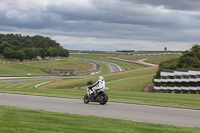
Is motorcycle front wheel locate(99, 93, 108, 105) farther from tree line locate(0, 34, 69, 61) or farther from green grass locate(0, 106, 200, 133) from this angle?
tree line locate(0, 34, 69, 61)

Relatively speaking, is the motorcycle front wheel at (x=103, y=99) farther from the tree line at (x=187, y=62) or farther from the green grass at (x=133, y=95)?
the tree line at (x=187, y=62)

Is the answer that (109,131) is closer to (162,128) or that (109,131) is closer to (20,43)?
(162,128)

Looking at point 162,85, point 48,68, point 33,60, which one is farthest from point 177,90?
point 33,60

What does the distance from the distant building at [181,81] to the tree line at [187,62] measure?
5.98m

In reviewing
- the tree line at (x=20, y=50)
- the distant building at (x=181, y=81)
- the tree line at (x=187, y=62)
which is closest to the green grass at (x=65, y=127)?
the distant building at (x=181, y=81)

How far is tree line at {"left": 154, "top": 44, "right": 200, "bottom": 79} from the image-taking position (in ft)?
166

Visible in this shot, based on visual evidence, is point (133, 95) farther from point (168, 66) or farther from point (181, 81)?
point (168, 66)

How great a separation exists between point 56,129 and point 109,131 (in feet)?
5.79

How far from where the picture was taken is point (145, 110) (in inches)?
692

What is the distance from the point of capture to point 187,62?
52.1 m

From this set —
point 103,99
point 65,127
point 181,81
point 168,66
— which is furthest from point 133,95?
point 168,66

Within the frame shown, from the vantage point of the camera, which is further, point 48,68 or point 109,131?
point 48,68

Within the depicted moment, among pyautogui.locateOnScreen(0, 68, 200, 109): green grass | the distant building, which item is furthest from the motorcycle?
the distant building

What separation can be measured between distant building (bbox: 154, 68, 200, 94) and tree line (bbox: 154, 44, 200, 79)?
598 centimetres
